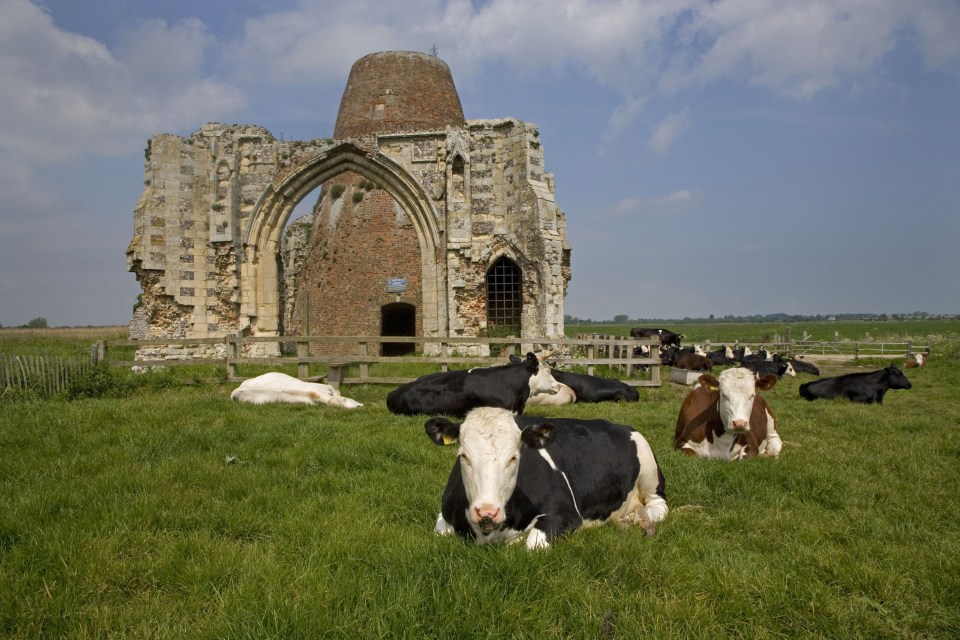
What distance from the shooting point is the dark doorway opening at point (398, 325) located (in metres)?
24.5

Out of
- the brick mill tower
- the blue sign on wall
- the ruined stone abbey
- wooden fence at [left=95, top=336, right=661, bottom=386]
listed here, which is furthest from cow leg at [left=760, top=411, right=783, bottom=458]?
the blue sign on wall

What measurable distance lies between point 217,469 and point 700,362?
16.3 m

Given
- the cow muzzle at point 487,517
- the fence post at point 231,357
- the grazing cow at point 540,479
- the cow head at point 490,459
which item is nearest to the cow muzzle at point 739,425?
the grazing cow at point 540,479

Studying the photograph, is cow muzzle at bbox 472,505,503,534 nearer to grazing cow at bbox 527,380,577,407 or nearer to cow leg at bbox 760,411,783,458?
cow leg at bbox 760,411,783,458

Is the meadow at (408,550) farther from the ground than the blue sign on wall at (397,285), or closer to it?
closer to it

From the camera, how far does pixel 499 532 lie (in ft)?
11.6

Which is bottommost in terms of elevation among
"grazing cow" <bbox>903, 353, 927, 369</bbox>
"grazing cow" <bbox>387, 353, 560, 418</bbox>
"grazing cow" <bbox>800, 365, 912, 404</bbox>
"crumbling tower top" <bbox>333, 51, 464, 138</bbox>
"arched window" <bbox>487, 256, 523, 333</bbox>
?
"grazing cow" <bbox>903, 353, 927, 369</bbox>

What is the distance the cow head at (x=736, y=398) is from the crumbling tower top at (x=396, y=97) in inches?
777

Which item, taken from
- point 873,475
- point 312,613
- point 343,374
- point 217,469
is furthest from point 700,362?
point 312,613

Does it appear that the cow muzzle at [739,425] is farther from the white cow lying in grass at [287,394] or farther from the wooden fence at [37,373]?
the wooden fence at [37,373]

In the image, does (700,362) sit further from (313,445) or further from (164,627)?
(164,627)

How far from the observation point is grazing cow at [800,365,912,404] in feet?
39.8

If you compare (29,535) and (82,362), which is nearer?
(29,535)

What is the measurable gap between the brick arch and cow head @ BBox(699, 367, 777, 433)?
12341 mm
